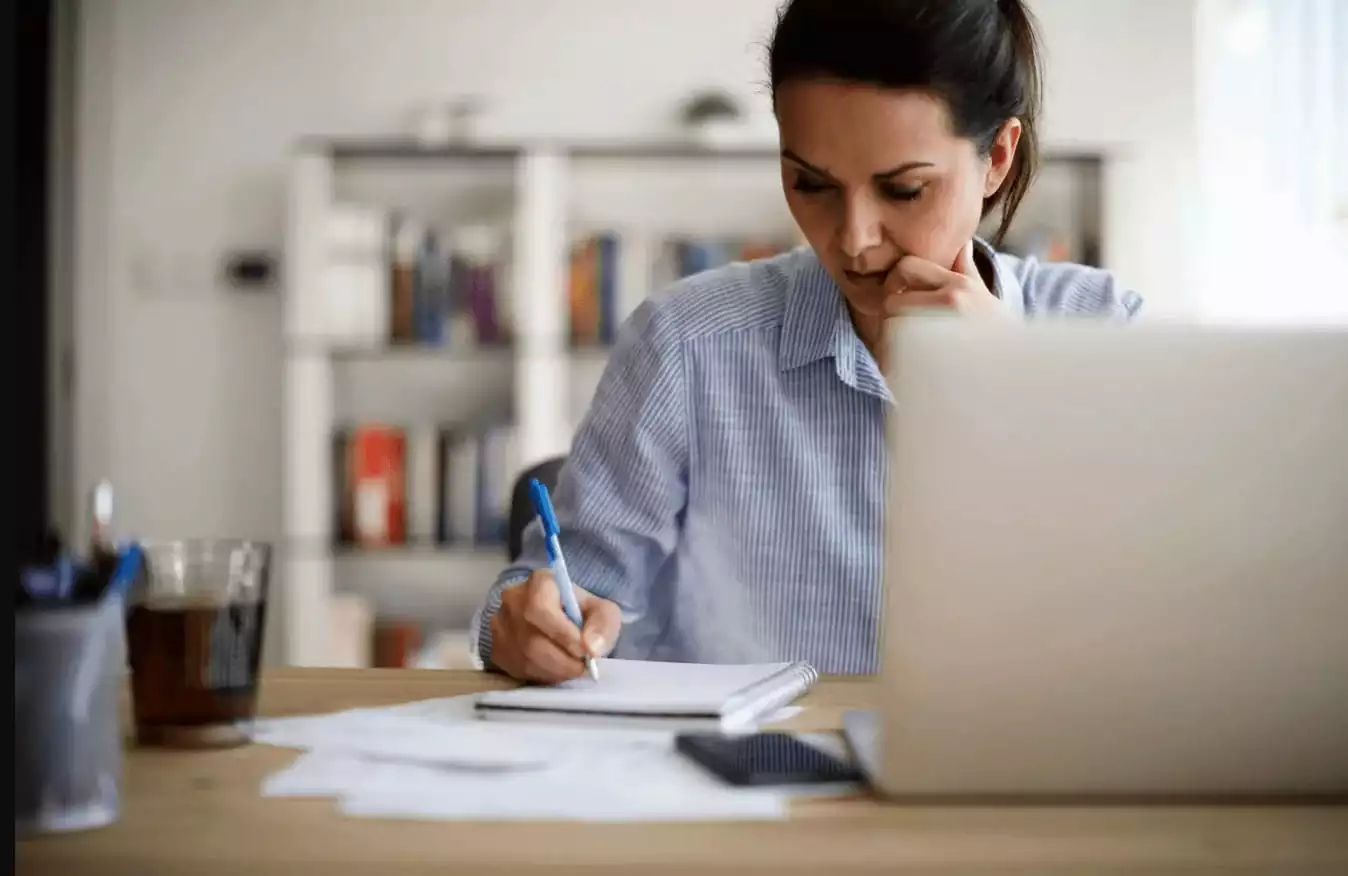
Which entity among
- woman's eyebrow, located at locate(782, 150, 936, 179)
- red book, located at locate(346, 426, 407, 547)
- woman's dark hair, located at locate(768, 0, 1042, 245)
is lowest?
red book, located at locate(346, 426, 407, 547)

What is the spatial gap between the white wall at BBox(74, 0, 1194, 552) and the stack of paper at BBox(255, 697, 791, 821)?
3391 mm

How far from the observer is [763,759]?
87cm

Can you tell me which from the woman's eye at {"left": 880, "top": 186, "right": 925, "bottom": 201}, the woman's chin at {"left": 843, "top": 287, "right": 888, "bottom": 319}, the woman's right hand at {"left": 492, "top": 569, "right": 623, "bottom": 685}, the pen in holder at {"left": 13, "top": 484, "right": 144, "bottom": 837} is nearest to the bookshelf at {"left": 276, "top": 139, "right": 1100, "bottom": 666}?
the woman's chin at {"left": 843, "top": 287, "right": 888, "bottom": 319}

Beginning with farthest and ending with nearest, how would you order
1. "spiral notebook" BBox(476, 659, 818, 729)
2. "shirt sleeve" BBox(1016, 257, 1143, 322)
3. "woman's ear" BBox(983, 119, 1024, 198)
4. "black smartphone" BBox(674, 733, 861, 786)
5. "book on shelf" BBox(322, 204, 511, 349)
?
"book on shelf" BBox(322, 204, 511, 349), "shirt sleeve" BBox(1016, 257, 1143, 322), "woman's ear" BBox(983, 119, 1024, 198), "spiral notebook" BBox(476, 659, 818, 729), "black smartphone" BBox(674, 733, 861, 786)

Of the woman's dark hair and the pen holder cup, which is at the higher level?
the woman's dark hair

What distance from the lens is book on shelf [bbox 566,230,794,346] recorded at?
3.96 meters

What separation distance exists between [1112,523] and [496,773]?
0.37 meters

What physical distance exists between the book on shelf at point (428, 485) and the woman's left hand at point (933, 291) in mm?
2551

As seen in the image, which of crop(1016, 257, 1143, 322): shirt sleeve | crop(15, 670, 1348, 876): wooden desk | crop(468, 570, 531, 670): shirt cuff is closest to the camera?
crop(15, 670, 1348, 876): wooden desk

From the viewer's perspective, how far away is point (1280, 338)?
76 centimetres

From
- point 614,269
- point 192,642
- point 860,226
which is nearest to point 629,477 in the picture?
point 860,226

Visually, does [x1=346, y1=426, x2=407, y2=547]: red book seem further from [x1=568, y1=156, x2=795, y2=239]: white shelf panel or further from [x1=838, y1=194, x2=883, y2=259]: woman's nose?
[x1=838, y1=194, x2=883, y2=259]: woman's nose

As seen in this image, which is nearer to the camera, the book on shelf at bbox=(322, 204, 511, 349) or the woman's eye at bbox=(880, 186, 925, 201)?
the woman's eye at bbox=(880, 186, 925, 201)

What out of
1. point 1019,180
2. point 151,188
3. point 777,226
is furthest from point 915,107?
point 151,188
